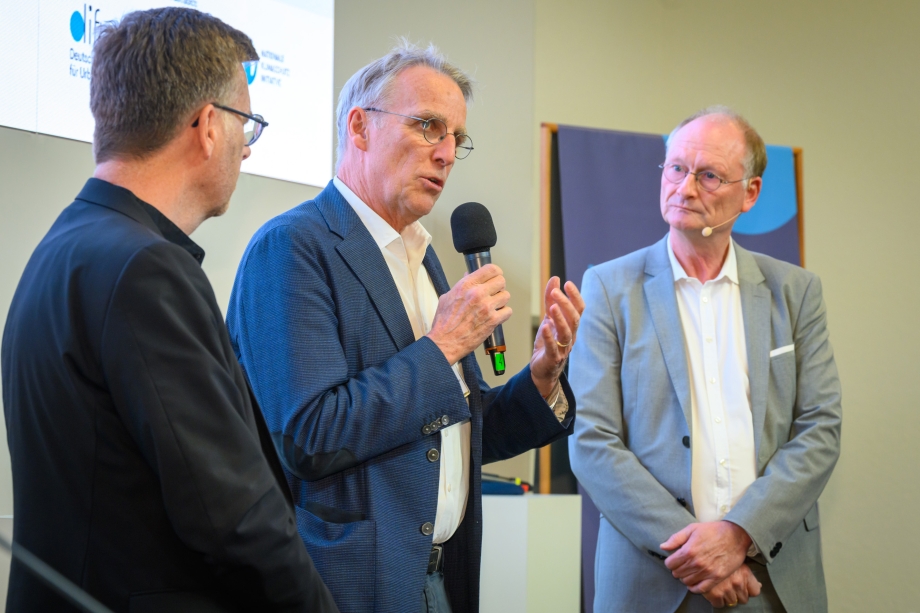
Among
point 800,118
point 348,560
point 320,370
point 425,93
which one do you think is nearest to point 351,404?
point 320,370

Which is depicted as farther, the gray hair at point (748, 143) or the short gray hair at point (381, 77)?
the gray hair at point (748, 143)

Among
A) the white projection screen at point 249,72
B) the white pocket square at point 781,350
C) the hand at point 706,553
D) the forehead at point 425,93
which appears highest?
the white projection screen at point 249,72

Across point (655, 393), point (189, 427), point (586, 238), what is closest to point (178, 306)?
point (189, 427)

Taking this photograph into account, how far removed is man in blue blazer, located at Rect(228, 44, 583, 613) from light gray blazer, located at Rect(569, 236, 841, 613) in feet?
1.54

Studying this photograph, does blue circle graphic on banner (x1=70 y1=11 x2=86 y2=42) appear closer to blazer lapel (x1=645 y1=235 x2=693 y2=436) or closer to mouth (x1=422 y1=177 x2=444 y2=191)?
mouth (x1=422 y1=177 x2=444 y2=191)

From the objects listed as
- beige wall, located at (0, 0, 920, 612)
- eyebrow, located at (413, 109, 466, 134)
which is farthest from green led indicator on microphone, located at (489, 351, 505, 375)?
beige wall, located at (0, 0, 920, 612)

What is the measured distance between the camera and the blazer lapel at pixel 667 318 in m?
2.32

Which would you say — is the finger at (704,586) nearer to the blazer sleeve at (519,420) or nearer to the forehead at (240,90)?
the blazer sleeve at (519,420)

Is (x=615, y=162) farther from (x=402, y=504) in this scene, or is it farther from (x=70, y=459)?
(x=70, y=459)

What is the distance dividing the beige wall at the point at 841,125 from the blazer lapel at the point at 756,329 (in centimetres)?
203

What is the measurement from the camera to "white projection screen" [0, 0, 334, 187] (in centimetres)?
244

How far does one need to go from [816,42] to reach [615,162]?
1.74 metres

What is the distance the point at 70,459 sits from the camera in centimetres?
104

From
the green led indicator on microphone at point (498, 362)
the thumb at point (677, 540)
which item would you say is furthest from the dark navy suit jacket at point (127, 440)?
the thumb at point (677, 540)
